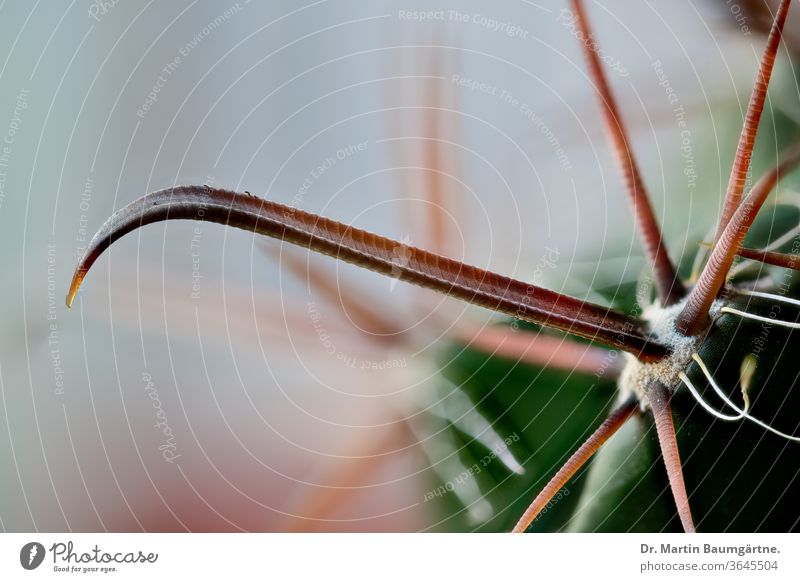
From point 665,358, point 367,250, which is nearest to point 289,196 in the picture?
point 367,250

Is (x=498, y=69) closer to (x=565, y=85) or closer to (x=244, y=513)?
(x=565, y=85)

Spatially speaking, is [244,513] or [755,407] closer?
[755,407]

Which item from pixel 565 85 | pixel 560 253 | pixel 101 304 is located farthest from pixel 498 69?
pixel 101 304
